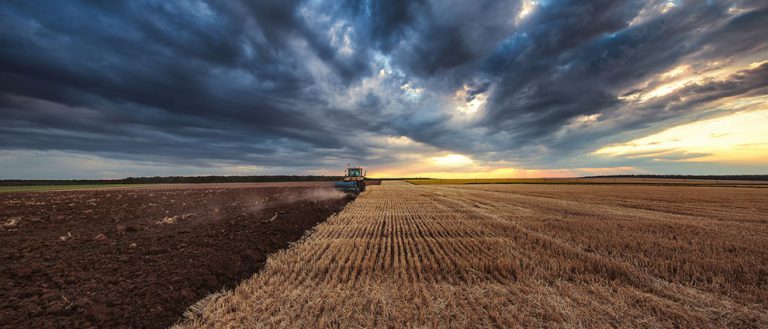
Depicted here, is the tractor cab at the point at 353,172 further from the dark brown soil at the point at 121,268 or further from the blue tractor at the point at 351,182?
the dark brown soil at the point at 121,268

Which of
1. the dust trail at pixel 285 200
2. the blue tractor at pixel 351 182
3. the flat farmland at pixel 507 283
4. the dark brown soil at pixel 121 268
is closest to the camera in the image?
the flat farmland at pixel 507 283

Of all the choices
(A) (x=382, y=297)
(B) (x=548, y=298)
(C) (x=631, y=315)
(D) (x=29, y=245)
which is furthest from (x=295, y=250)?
(D) (x=29, y=245)

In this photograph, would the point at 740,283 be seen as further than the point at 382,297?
Yes

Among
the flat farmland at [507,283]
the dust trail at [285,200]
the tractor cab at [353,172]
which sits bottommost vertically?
the flat farmland at [507,283]

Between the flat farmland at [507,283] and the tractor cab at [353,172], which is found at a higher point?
the tractor cab at [353,172]

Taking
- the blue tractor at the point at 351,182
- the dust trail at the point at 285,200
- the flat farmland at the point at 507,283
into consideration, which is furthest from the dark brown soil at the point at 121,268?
the blue tractor at the point at 351,182

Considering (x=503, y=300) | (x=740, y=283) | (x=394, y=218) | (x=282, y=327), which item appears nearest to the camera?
(x=282, y=327)

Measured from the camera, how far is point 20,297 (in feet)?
15.3

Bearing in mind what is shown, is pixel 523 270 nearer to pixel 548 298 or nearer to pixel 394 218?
pixel 548 298

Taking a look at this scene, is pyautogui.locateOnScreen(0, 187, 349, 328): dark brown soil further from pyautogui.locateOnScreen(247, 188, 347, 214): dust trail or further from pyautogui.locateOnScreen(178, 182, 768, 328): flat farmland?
pyautogui.locateOnScreen(247, 188, 347, 214): dust trail

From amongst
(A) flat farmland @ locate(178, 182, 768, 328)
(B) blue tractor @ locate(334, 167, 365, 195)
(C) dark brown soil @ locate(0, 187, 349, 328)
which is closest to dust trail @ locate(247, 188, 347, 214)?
(B) blue tractor @ locate(334, 167, 365, 195)

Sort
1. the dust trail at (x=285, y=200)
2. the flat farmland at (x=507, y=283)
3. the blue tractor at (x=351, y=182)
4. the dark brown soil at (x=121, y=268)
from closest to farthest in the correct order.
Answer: the flat farmland at (x=507, y=283), the dark brown soil at (x=121, y=268), the dust trail at (x=285, y=200), the blue tractor at (x=351, y=182)

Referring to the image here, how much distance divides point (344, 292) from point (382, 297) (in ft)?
2.25

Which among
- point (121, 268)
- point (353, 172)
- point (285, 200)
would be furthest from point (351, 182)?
point (121, 268)
